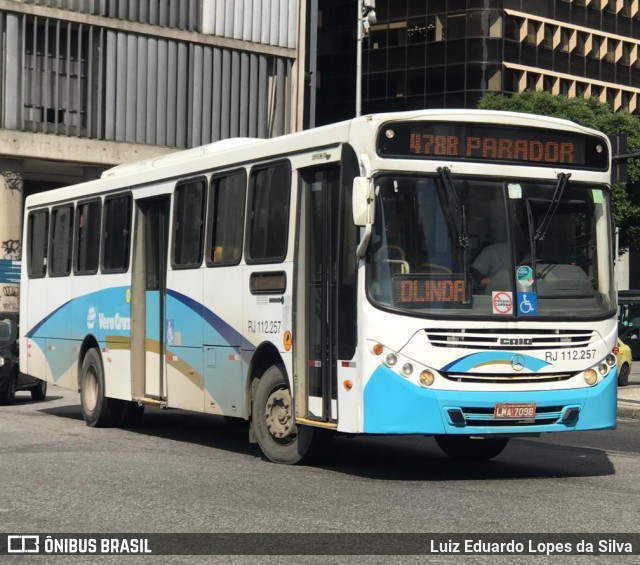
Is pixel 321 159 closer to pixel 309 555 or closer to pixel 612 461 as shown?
pixel 612 461

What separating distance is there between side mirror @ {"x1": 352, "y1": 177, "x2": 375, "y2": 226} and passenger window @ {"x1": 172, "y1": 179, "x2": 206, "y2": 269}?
3.62 meters

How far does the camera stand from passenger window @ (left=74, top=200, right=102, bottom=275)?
60.9ft

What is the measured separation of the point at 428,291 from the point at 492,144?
1464mm

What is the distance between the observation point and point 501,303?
1228 cm

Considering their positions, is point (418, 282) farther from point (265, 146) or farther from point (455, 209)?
point (265, 146)

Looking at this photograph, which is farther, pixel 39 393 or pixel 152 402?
pixel 39 393

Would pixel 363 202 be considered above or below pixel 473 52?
below

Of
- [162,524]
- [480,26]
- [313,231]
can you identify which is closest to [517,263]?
[313,231]

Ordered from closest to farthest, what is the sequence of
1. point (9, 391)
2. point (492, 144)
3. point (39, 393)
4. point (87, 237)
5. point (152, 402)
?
point (492, 144), point (152, 402), point (87, 237), point (9, 391), point (39, 393)

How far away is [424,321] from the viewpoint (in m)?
12.1

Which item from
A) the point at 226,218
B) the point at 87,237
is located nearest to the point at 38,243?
the point at 87,237

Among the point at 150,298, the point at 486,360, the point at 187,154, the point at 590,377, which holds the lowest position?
the point at 590,377

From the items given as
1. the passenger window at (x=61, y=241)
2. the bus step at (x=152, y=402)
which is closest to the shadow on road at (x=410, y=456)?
the bus step at (x=152, y=402)

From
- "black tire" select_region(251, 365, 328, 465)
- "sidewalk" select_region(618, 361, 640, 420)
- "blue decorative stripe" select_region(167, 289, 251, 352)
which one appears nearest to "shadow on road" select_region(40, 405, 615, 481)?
"black tire" select_region(251, 365, 328, 465)
